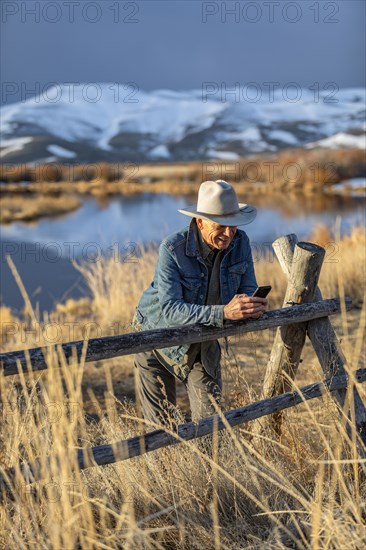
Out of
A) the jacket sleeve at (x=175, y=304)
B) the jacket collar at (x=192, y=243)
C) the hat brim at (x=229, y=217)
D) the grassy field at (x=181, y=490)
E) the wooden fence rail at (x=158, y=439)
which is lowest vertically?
the grassy field at (x=181, y=490)

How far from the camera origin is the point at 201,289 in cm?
355

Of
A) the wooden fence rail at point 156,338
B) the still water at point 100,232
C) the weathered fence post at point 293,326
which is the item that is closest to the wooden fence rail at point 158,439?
the weathered fence post at point 293,326

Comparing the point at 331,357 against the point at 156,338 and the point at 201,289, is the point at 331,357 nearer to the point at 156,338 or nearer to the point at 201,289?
the point at 201,289

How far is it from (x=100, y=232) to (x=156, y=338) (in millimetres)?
6414

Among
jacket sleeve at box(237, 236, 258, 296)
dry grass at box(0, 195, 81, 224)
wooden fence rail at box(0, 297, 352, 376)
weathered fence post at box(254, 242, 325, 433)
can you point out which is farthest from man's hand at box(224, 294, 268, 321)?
dry grass at box(0, 195, 81, 224)

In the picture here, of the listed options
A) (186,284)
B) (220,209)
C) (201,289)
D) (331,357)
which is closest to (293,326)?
(331,357)

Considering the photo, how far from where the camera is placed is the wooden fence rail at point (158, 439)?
254cm

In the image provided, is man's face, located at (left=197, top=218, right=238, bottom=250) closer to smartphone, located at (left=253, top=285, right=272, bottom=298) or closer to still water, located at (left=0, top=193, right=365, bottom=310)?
smartphone, located at (left=253, top=285, right=272, bottom=298)

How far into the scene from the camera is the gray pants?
3678mm

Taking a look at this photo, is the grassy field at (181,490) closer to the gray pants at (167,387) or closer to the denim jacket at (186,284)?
the gray pants at (167,387)

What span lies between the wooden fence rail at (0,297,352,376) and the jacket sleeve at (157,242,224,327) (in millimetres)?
63

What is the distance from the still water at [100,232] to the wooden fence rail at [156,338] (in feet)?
20.2

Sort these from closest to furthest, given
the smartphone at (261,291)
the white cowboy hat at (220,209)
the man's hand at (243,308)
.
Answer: the man's hand at (243,308) → the smartphone at (261,291) → the white cowboy hat at (220,209)

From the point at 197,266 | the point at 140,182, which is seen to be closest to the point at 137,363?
the point at 197,266
